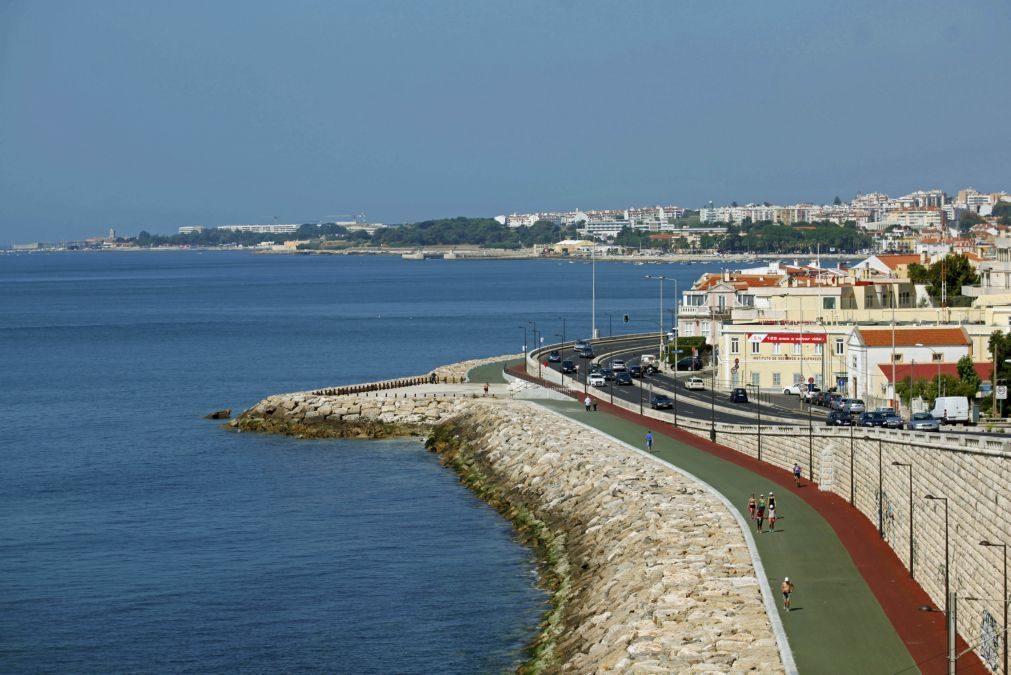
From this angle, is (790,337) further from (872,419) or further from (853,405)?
(872,419)

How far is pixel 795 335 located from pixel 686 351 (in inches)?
548

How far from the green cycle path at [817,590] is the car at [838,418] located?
630 centimetres

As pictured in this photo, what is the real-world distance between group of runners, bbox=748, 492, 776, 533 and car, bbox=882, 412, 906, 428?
9599 mm

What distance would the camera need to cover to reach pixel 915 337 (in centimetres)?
6550

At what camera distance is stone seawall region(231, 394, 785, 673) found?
29.2 meters

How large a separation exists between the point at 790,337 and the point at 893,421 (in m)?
22.1

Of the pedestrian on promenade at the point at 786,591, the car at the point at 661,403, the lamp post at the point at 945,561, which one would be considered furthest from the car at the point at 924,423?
the car at the point at 661,403

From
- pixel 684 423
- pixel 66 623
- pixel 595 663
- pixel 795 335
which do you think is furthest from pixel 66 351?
pixel 595 663

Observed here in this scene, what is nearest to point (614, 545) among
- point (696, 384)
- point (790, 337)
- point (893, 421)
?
point (893, 421)

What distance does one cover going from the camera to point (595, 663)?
2967 centimetres

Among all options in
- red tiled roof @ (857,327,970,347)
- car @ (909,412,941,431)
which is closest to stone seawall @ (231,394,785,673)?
car @ (909,412,941,431)

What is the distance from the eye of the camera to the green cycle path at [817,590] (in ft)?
87.7

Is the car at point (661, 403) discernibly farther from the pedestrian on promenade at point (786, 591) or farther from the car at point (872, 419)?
the pedestrian on promenade at point (786, 591)

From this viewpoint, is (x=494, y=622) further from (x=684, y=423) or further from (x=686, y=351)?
(x=686, y=351)
